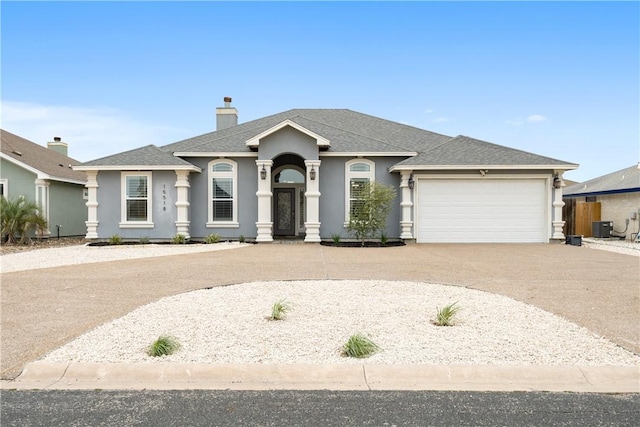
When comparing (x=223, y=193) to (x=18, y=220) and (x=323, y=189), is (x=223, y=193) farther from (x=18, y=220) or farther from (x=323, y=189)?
(x=18, y=220)

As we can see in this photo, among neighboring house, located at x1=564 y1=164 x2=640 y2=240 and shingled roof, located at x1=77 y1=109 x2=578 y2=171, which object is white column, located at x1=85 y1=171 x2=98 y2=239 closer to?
shingled roof, located at x1=77 y1=109 x2=578 y2=171

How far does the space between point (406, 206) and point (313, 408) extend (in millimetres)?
14710

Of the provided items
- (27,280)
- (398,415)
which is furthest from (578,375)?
(27,280)

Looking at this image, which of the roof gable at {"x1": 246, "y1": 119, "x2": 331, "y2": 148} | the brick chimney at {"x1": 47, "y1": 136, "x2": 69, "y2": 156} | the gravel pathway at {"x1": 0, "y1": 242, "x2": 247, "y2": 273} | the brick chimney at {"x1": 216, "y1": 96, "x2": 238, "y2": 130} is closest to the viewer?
the gravel pathway at {"x1": 0, "y1": 242, "x2": 247, "y2": 273}

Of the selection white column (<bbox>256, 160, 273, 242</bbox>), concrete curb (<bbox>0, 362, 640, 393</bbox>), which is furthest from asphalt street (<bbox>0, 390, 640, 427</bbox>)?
white column (<bbox>256, 160, 273, 242</bbox>)

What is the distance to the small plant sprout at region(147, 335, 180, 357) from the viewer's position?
4.79 metres

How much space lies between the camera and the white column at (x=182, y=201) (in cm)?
1765

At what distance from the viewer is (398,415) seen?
11.6 ft

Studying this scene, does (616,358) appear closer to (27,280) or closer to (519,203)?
(27,280)

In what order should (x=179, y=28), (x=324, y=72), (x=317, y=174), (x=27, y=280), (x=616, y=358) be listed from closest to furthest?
(x=616, y=358) → (x=27, y=280) → (x=179, y=28) → (x=317, y=174) → (x=324, y=72)

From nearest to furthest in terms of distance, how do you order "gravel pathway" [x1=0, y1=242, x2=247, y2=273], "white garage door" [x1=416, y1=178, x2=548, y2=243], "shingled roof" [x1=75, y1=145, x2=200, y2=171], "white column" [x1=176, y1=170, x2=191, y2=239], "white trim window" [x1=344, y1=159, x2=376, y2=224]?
1. "gravel pathway" [x1=0, y1=242, x2=247, y2=273]
2. "shingled roof" [x1=75, y1=145, x2=200, y2=171]
3. "white column" [x1=176, y1=170, x2=191, y2=239]
4. "white garage door" [x1=416, y1=178, x2=548, y2=243]
5. "white trim window" [x1=344, y1=159, x2=376, y2=224]

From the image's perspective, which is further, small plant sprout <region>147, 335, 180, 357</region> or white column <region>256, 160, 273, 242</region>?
white column <region>256, 160, 273, 242</region>

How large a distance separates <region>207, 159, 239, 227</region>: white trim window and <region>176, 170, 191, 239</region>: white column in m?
1.02

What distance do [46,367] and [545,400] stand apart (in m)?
4.88
